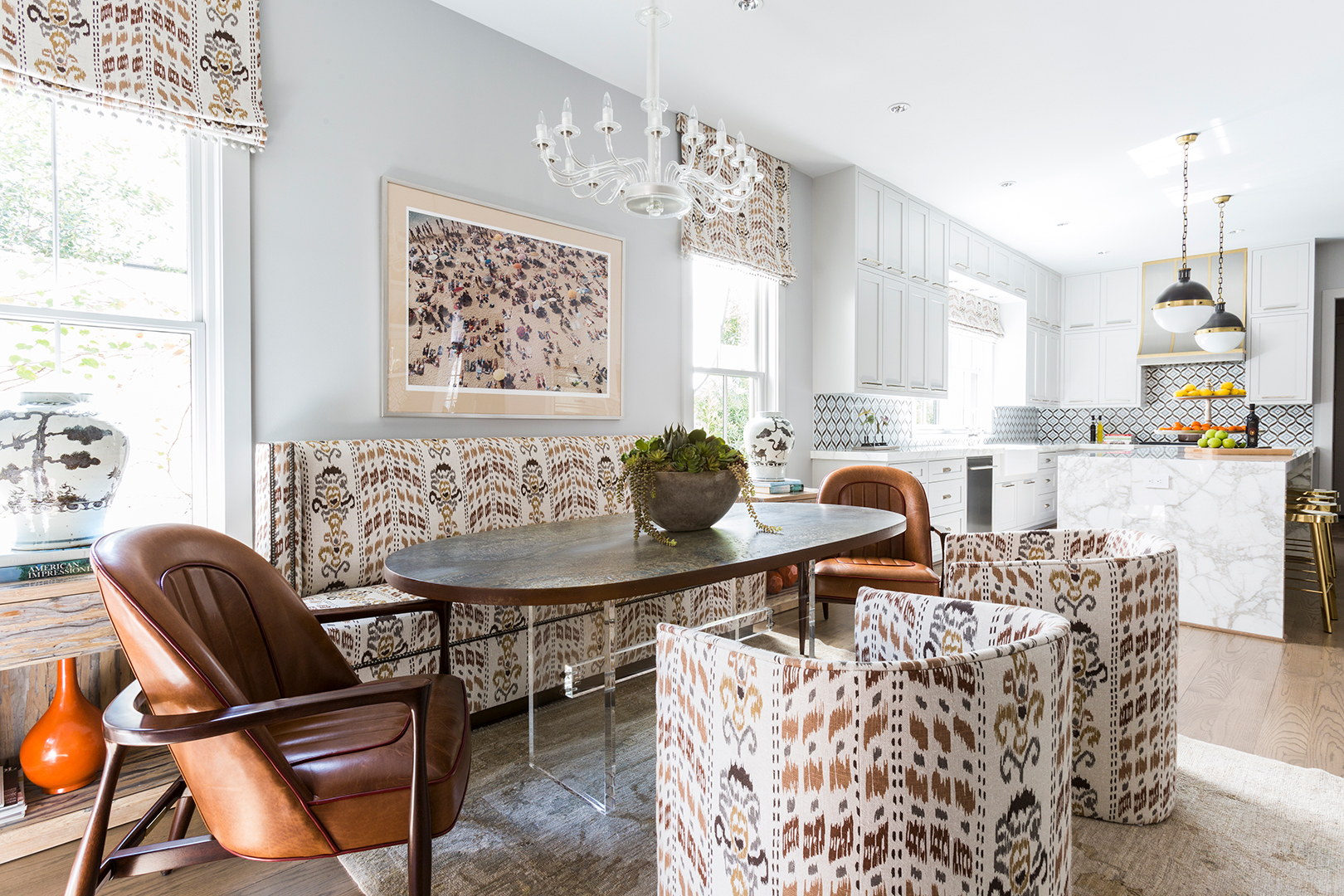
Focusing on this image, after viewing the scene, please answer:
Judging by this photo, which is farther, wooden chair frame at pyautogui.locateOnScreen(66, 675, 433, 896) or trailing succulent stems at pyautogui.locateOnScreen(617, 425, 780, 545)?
trailing succulent stems at pyautogui.locateOnScreen(617, 425, 780, 545)

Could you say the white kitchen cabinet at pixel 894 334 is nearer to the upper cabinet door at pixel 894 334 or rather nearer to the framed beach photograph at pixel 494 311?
the upper cabinet door at pixel 894 334

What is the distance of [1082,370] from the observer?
25.1 ft

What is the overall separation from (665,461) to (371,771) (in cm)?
103

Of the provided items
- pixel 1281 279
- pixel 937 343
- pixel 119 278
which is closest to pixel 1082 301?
pixel 1281 279

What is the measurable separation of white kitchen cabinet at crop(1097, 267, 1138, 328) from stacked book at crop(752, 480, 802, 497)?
537 centimetres

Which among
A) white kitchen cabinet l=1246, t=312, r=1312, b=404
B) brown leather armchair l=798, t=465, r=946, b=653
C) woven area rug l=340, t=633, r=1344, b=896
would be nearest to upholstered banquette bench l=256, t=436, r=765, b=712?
woven area rug l=340, t=633, r=1344, b=896

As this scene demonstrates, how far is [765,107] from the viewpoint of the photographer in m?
3.78

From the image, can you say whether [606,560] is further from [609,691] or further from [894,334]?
[894,334]

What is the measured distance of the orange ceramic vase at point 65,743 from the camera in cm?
174

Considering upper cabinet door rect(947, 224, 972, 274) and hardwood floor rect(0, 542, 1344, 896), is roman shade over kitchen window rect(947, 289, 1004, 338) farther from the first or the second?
hardwood floor rect(0, 542, 1344, 896)

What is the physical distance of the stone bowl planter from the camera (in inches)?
75.4

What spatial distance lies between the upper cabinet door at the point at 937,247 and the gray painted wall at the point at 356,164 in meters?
3.21

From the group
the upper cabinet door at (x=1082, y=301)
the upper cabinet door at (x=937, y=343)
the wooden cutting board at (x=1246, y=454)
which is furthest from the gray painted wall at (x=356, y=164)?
the upper cabinet door at (x=1082, y=301)

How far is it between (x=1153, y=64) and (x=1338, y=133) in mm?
1807
